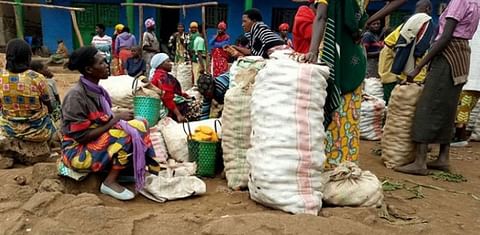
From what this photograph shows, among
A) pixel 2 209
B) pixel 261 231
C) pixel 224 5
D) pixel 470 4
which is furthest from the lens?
pixel 224 5

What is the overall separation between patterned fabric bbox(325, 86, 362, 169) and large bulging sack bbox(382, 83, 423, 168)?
1.09 meters

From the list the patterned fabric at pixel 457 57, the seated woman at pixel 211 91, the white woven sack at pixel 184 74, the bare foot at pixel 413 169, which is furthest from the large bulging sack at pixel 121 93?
the white woven sack at pixel 184 74

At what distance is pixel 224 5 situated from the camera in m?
15.5

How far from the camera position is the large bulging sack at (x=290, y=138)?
2795mm

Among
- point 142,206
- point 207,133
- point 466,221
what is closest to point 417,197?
point 466,221

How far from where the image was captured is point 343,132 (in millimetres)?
3398

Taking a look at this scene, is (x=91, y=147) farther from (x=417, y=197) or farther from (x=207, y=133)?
(x=417, y=197)

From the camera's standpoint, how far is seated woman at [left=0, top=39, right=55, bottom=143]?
4309 millimetres

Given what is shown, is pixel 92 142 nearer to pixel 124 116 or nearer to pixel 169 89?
pixel 124 116

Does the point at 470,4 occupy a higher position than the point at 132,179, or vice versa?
the point at 470,4

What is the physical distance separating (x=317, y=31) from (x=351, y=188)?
3.57 ft

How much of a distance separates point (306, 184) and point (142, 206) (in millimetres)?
1195

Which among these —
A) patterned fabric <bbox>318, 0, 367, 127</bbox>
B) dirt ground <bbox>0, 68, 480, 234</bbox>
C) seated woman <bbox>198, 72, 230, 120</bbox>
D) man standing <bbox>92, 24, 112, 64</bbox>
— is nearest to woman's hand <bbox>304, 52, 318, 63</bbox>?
patterned fabric <bbox>318, 0, 367, 127</bbox>

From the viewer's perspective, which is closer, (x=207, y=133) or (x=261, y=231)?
(x=261, y=231)
